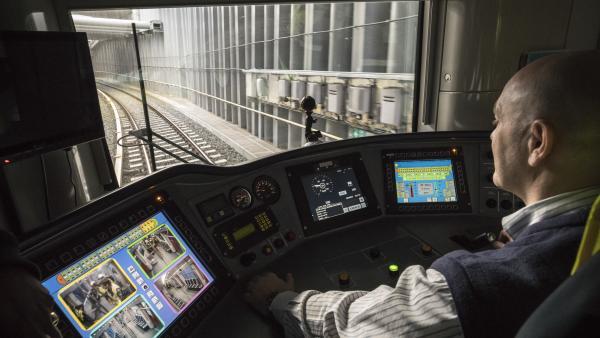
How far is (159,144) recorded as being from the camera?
3.90 m

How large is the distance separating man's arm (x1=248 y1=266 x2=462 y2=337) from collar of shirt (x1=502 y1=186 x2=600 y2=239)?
26cm


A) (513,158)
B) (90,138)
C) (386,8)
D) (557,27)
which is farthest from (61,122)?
(386,8)

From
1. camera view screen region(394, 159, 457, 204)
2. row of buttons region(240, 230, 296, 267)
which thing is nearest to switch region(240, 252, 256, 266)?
row of buttons region(240, 230, 296, 267)

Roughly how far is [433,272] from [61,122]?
134 cm

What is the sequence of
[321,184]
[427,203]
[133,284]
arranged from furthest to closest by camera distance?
1. [427,203]
2. [321,184]
3. [133,284]

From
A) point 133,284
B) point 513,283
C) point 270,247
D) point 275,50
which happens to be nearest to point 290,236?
point 270,247

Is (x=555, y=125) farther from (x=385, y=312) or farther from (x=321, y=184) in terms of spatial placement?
(x=321, y=184)

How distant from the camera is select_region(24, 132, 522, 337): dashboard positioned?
3.15ft

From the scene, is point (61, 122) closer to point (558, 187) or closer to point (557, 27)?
point (558, 187)

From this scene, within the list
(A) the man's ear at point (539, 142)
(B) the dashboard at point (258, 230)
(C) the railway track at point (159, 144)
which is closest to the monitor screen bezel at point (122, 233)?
(B) the dashboard at point (258, 230)

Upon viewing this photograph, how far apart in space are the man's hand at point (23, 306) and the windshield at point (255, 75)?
1.41 metres

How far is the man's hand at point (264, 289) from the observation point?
48.0 inches

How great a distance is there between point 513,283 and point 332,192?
3.70 ft

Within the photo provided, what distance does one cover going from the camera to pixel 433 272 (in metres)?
0.82
